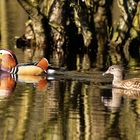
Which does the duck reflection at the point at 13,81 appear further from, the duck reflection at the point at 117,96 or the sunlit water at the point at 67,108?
the duck reflection at the point at 117,96

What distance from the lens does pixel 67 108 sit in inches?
641

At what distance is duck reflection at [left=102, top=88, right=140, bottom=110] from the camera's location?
1704 cm

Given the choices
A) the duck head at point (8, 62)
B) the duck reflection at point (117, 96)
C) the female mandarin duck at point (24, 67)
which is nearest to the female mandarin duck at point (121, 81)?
the duck reflection at point (117, 96)

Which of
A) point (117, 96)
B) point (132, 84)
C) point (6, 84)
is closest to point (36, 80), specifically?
point (6, 84)

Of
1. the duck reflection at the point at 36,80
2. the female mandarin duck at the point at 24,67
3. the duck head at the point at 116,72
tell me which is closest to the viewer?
the duck reflection at the point at 36,80

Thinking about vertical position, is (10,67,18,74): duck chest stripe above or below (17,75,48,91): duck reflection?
above

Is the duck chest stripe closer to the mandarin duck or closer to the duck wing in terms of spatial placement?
the mandarin duck

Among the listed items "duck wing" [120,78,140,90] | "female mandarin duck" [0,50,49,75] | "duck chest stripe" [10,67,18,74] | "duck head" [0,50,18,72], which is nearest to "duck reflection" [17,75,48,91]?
"female mandarin duck" [0,50,49,75]

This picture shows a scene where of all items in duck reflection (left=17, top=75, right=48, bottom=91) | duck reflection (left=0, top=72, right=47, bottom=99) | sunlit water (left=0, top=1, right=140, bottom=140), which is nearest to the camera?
sunlit water (left=0, top=1, right=140, bottom=140)

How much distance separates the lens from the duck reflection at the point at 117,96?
17.0m

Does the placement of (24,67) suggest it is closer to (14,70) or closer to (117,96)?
(14,70)

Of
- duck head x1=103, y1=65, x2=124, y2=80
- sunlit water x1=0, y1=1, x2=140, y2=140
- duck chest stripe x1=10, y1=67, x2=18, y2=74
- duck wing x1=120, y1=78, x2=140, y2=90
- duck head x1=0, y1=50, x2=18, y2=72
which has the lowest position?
sunlit water x1=0, y1=1, x2=140, y2=140

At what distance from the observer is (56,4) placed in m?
31.5

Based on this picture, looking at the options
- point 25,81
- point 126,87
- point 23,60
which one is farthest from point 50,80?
point 23,60
